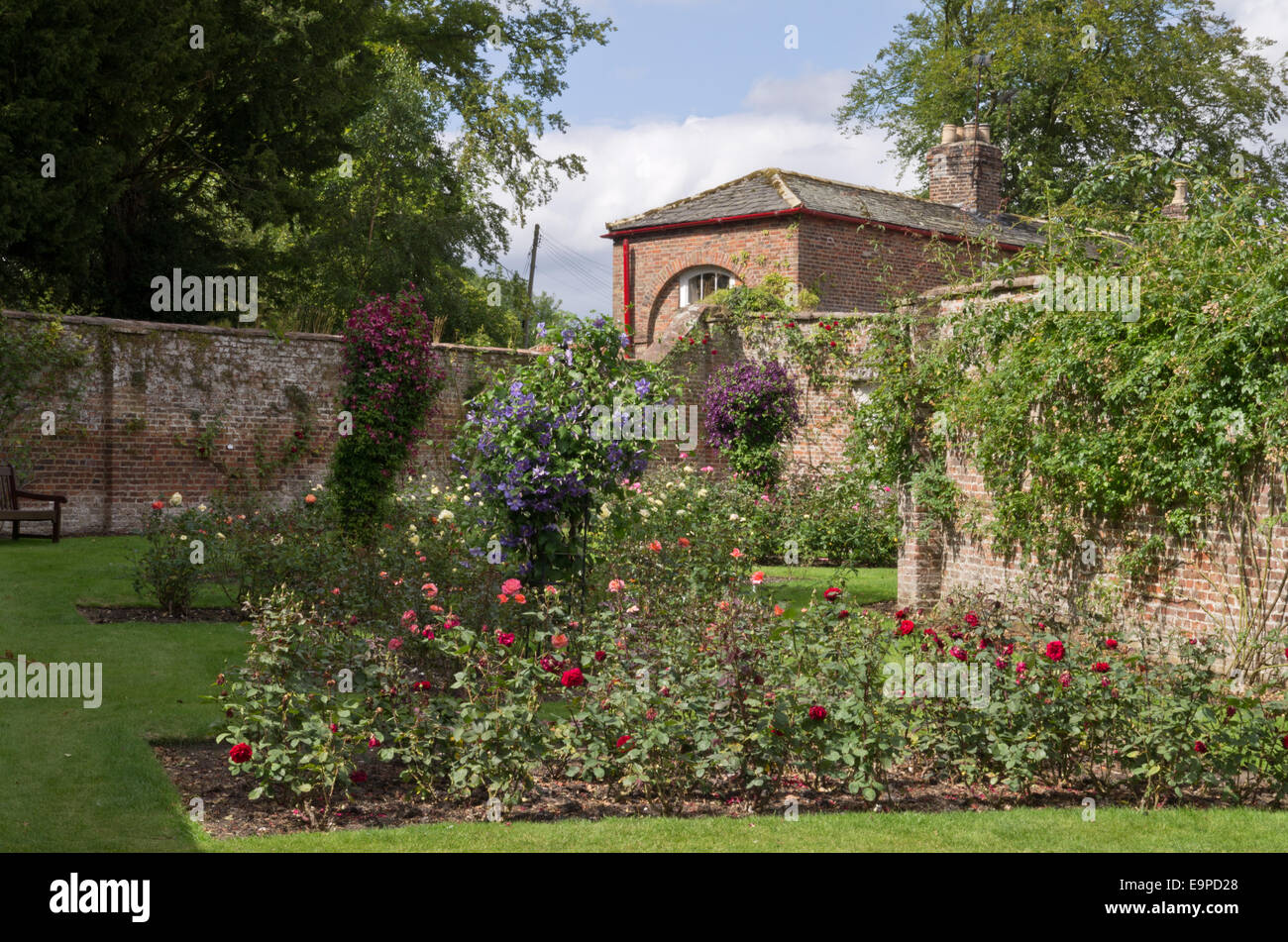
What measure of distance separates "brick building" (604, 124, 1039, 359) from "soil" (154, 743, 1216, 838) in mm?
14058

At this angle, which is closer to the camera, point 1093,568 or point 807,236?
point 1093,568

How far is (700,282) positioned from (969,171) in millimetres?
7003

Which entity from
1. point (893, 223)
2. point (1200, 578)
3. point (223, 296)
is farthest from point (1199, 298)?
point (223, 296)

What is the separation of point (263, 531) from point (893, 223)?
1481 cm

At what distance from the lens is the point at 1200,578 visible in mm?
7914

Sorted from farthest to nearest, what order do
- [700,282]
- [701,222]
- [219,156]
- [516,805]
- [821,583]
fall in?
1. [700,282]
2. [701,222]
3. [219,156]
4. [821,583]
5. [516,805]

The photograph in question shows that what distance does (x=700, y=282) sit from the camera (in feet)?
74.1

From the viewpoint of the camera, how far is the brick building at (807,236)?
20531 mm

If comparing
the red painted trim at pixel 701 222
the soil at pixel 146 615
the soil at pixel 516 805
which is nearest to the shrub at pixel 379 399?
the soil at pixel 146 615

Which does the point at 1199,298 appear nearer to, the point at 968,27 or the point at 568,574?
the point at 568,574

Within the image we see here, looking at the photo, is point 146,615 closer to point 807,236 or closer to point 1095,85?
point 807,236

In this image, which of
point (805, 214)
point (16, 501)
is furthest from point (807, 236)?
point (16, 501)

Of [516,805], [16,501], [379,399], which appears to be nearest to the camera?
[516,805]

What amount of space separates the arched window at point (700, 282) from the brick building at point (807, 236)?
2 cm
